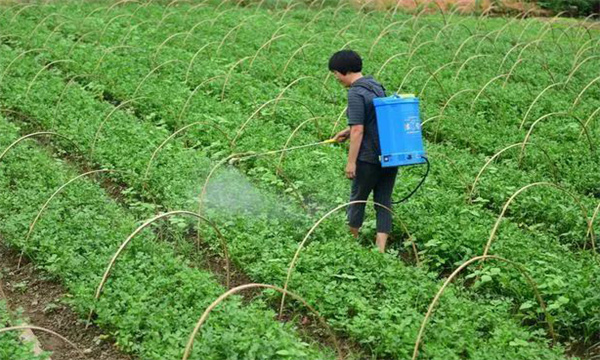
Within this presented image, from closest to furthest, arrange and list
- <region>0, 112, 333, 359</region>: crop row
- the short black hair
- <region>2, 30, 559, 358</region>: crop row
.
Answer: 1. <region>0, 112, 333, 359</region>: crop row
2. <region>2, 30, 559, 358</region>: crop row
3. the short black hair

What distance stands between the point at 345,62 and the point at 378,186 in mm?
1129

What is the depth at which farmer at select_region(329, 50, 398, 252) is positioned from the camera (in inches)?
282

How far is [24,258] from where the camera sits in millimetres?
7633

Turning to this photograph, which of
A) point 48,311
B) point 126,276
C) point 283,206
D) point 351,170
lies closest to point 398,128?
point 351,170

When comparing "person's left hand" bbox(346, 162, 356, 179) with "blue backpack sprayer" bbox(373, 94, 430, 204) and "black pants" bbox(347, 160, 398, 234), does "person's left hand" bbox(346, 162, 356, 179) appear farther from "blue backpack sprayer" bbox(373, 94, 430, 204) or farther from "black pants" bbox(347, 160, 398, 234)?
"blue backpack sprayer" bbox(373, 94, 430, 204)

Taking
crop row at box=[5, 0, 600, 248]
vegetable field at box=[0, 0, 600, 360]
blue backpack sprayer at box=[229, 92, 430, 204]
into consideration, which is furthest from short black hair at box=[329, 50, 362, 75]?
crop row at box=[5, 0, 600, 248]

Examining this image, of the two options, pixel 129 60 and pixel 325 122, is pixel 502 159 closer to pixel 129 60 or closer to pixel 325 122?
pixel 325 122

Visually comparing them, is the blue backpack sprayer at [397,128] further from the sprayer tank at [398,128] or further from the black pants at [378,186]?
the black pants at [378,186]

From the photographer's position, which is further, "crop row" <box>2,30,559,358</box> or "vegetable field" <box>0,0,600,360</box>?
"vegetable field" <box>0,0,600,360</box>

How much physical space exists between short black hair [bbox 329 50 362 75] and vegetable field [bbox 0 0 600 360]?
4.22 ft

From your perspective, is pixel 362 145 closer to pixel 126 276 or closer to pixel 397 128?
pixel 397 128

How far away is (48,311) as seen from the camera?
6.82 metres

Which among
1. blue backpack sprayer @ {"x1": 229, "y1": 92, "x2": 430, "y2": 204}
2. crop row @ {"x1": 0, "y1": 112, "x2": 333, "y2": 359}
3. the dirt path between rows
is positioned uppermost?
blue backpack sprayer @ {"x1": 229, "y1": 92, "x2": 430, "y2": 204}

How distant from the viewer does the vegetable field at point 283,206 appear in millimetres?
6184
